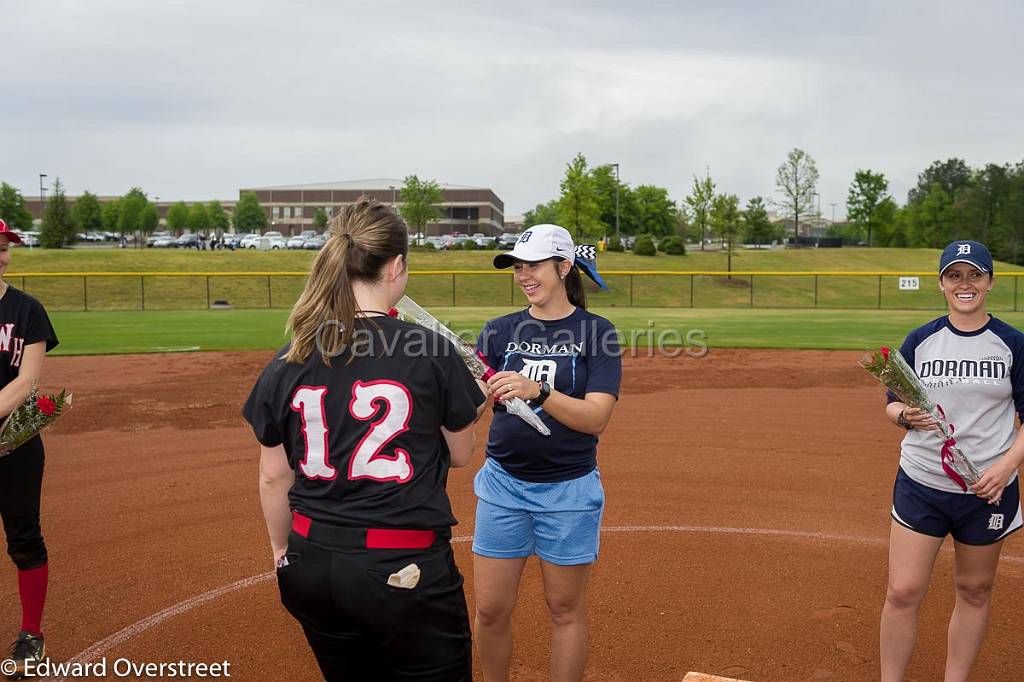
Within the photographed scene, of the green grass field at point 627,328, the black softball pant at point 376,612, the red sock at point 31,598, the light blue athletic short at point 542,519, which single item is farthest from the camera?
the green grass field at point 627,328

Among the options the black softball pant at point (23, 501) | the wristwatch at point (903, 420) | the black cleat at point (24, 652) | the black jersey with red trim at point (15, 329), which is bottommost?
the black cleat at point (24, 652)

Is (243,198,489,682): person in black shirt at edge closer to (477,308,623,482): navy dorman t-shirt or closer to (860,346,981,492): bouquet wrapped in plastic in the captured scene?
(477,308,623,482): navy dorman t-shirt

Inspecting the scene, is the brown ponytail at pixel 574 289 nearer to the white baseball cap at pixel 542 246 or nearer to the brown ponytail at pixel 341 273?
the white baseball cap at pixel 542 246

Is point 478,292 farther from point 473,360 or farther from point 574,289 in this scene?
point 473,360

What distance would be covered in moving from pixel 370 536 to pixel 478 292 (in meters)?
40.0

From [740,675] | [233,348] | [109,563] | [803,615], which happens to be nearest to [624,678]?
[740,675]

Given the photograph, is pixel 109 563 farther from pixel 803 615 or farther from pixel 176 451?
pixel 803 615

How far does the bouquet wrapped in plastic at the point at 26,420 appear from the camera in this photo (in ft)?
14.2

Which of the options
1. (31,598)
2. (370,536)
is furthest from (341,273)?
(31,598)

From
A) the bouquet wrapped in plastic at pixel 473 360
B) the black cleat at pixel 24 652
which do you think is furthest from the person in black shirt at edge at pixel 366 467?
the black cleat at pixel 24 652

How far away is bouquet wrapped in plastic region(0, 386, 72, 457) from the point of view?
4336 millimetres

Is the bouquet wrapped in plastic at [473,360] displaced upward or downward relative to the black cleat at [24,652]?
upward

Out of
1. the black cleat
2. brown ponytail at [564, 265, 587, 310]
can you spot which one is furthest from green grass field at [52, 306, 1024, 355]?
brown ponytail at [564, 265, 587, 310]

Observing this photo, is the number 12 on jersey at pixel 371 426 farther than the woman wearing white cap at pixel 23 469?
No
